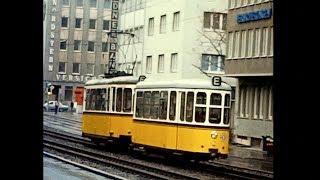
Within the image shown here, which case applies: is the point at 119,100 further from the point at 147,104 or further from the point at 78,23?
the point at 78,23

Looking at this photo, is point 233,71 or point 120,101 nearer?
point 120,101

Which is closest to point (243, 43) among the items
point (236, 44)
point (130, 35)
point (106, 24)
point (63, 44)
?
point (236, 44)

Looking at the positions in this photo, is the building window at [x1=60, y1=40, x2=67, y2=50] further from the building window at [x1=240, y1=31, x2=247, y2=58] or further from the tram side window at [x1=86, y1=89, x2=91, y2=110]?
the tram side window at [x1=86, y1=89, x2=91, y2=110]

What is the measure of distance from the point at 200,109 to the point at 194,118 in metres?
0.25

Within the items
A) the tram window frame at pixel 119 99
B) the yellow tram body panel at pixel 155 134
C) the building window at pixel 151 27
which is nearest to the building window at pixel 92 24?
the building window at pixel 151 27

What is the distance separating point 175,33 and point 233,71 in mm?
7524

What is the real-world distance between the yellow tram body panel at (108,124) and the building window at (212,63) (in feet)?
57.6

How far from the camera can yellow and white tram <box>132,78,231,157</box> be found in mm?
16750

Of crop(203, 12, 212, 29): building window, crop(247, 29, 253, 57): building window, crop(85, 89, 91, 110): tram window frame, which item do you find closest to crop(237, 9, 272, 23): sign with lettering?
crop(247, 29, 253, 57): building window

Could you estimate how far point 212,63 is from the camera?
4034 cm

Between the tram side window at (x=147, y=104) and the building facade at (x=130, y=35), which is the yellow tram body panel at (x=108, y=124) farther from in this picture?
the building facade at (x=130, y=35)
